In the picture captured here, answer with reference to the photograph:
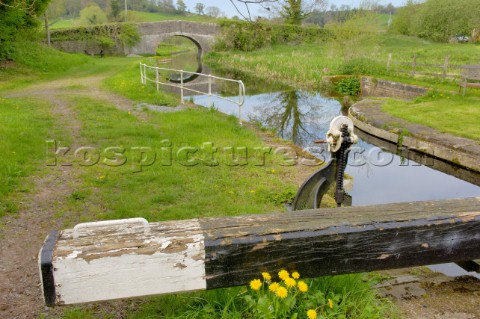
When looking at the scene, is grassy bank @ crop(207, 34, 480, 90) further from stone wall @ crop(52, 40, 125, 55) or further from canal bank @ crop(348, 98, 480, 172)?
stone wall @ crop(52, 40, 125, 55)

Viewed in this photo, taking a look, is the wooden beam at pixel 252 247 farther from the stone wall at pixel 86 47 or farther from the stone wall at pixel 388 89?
the stone wall at pixel 86 47

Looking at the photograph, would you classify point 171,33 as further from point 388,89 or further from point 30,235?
point 30,235

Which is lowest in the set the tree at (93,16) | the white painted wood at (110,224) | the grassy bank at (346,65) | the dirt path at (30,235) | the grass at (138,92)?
the dirt path at (30,235)

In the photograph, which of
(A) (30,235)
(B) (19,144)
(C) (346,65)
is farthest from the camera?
(C) (346,65)

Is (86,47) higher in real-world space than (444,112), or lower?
higher

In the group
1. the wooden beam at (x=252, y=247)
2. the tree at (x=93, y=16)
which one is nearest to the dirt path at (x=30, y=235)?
the wooden beam at (x=252, y=247)

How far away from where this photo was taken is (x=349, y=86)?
1855cm

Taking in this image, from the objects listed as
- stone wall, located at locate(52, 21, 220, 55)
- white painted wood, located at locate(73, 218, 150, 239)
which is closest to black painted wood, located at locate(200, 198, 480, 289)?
white painted wood, located at locate(73, 218, 150, 239)

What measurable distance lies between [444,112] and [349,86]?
7439mm

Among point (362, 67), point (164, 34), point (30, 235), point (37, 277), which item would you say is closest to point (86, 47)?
point (164, 34)

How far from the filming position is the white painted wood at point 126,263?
5.83 feet

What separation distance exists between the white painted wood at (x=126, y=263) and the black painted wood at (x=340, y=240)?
0.33ft

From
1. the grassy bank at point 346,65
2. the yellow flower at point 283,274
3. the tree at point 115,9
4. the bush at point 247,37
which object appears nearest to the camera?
the yellow flower at point 283,274

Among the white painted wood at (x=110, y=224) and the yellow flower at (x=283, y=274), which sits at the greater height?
the white painted wood at (x=110, y=224)
